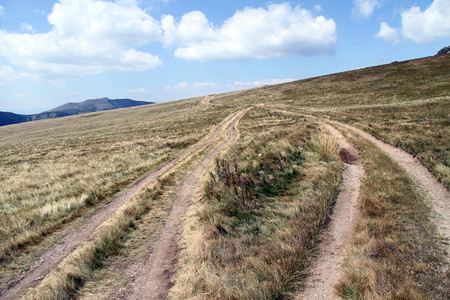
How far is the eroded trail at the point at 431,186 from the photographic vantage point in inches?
220

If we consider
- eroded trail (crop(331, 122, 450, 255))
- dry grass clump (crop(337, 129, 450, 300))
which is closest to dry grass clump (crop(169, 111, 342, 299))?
dry grass clump (crop(337, 129, 450, 300))

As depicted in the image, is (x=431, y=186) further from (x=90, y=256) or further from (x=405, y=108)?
(x=405, y=108)

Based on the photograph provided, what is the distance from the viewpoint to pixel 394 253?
459 centimetres

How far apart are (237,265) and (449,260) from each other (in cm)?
408

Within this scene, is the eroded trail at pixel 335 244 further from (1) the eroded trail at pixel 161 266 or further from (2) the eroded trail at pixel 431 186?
(1) the eroded trail at pixel 161 266

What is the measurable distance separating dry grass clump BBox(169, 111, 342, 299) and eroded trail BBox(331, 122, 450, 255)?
2.51 m

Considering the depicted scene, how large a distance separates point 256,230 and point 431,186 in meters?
6.43

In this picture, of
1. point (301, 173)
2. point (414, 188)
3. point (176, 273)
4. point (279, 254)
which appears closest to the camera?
point (279, 254)

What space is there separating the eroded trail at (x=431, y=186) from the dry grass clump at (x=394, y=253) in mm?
223

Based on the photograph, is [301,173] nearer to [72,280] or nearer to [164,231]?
[164,231]

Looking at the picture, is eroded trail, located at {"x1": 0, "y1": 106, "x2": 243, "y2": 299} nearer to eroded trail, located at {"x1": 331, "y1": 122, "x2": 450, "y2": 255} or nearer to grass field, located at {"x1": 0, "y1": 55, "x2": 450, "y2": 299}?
grass field, located at {"x1": 0, "y1": 55, "x2": 450, "y2": 299}

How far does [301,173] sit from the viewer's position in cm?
984

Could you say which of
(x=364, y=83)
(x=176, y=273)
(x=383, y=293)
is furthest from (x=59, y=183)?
(x=364, y=83)

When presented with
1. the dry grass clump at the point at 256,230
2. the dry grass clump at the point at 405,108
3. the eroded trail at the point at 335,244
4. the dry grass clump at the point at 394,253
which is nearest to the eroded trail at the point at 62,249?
the dry grass clump at the point at 256,230
